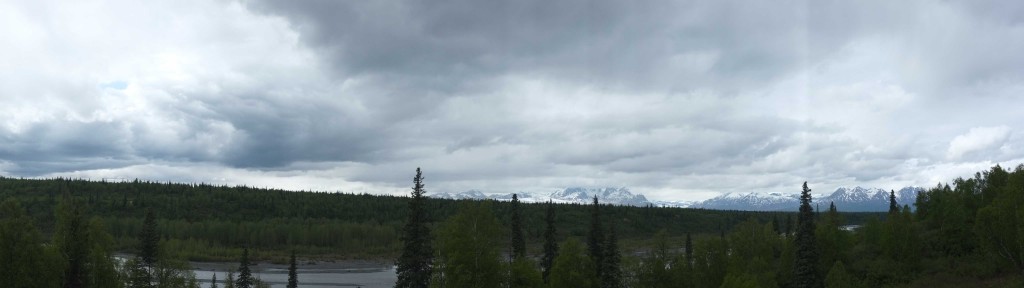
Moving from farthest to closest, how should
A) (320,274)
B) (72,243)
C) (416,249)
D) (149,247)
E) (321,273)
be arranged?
(321,273)
(320,274)
(149,247)
(72,243)
(416,249)

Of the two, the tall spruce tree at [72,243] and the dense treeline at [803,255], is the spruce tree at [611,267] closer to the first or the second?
the dense treeline at [803,255]

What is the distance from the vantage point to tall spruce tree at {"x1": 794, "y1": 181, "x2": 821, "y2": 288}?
66312 millimetres

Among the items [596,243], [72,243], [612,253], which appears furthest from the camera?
[596,243]

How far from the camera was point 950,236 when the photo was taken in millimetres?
77812

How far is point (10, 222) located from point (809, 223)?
72.1 m

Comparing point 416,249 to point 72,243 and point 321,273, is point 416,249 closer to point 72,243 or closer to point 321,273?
point 72,243

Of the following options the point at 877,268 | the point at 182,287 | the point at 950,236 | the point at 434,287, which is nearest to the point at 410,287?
the point at 434,287

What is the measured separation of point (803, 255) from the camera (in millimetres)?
66750

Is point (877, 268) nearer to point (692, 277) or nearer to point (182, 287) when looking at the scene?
point (692, 277)

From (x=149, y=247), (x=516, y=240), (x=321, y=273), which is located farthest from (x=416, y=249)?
(x=321, y=273)

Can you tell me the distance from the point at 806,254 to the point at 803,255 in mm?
386

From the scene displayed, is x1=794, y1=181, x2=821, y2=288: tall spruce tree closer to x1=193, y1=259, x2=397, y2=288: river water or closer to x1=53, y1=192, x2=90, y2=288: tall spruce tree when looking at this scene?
x1=53, y1=192, x2=90, y2=288: tall spruce tree

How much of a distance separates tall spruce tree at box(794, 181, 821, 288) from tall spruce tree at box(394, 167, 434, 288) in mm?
39561

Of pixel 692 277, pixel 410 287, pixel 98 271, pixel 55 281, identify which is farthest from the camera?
pixel 692 277
